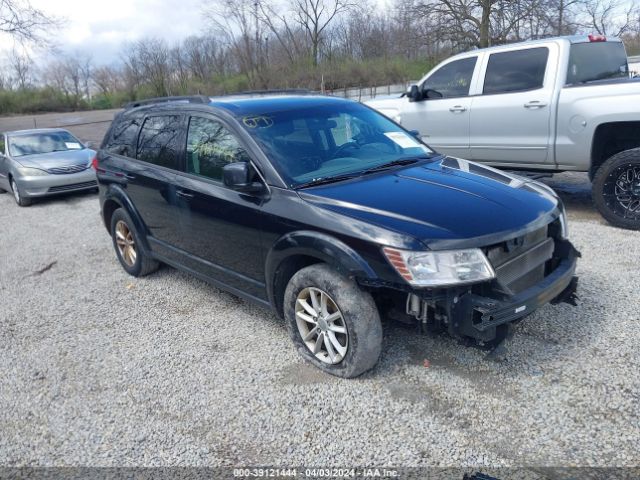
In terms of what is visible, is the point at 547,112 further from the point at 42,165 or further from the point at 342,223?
the point at 42,165

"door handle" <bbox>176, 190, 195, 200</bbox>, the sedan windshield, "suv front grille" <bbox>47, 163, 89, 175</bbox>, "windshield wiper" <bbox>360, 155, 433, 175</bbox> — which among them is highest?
the sedan windshield

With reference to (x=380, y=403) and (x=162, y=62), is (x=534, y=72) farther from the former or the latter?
(x=162, y=62)

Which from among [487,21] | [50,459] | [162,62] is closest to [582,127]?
[50,459]

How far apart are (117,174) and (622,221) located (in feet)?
17.3

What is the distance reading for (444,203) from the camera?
3166mm

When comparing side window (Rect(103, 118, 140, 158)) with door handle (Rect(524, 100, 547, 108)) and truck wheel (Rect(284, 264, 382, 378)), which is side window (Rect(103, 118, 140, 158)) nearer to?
truck wheel (Rect(284, 264, 382, 378))

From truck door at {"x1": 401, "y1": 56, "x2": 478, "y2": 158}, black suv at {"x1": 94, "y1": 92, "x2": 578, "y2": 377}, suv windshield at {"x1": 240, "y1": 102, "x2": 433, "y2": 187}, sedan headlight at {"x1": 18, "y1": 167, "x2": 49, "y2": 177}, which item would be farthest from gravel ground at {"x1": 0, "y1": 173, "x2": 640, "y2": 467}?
sedan headlight at {"x1": 18, "y1": 167, "x2": 49, "y2": 177}

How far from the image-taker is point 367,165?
3.82 m

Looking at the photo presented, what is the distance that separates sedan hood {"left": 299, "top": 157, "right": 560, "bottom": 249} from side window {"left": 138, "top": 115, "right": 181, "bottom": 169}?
5.22 feet

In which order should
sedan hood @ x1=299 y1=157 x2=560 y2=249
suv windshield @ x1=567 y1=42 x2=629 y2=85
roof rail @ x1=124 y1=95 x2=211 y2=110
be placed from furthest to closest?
suv windshield @ x1=567 y1=42 x2=629 y2=85
roof rail @ x1=124 y1=95 x2=211 y2=110
sedan hood @ x1=299 y1=157 x2=560 y2=249

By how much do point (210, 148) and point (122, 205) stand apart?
1671 millimetres

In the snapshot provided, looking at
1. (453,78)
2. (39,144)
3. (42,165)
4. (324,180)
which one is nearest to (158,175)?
(324,180)

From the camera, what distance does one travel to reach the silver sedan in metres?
10.0

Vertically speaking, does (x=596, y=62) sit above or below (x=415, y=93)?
above
